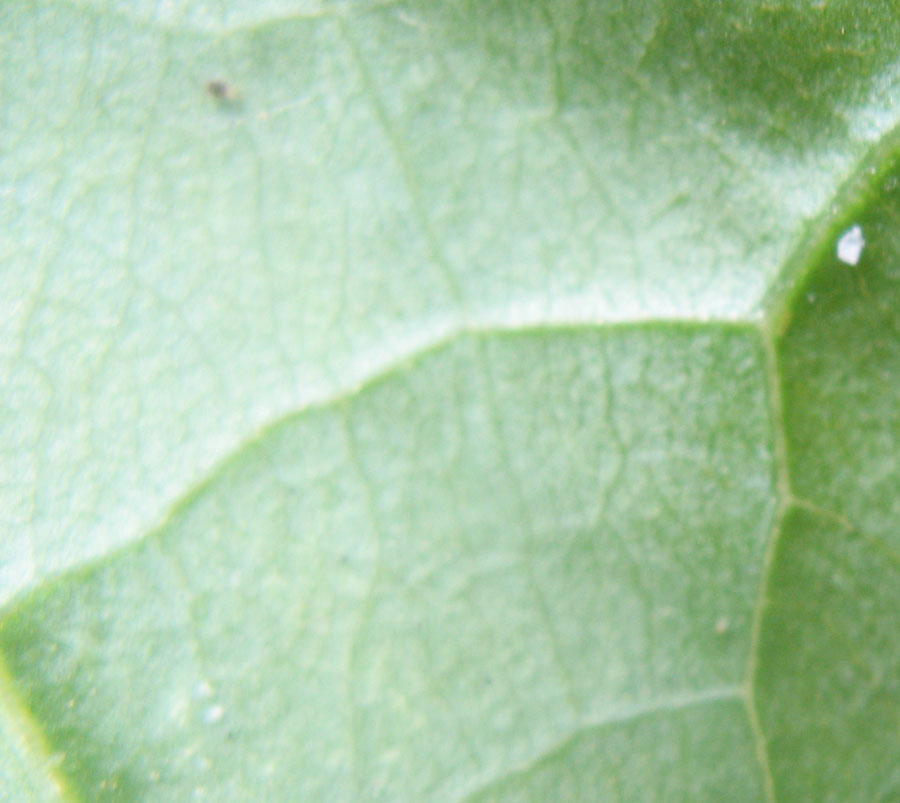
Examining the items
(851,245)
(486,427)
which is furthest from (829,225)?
(486,427)

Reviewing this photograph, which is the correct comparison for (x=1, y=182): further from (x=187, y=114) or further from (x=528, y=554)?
(x=528, y=554)

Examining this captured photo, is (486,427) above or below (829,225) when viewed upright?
below

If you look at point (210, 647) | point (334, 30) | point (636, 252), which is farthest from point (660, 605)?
point (334, 30)

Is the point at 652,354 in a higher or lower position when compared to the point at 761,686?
higher

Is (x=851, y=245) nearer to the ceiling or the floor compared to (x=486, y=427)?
nearer to the ceiling

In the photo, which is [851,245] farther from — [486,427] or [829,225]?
[486,427]
